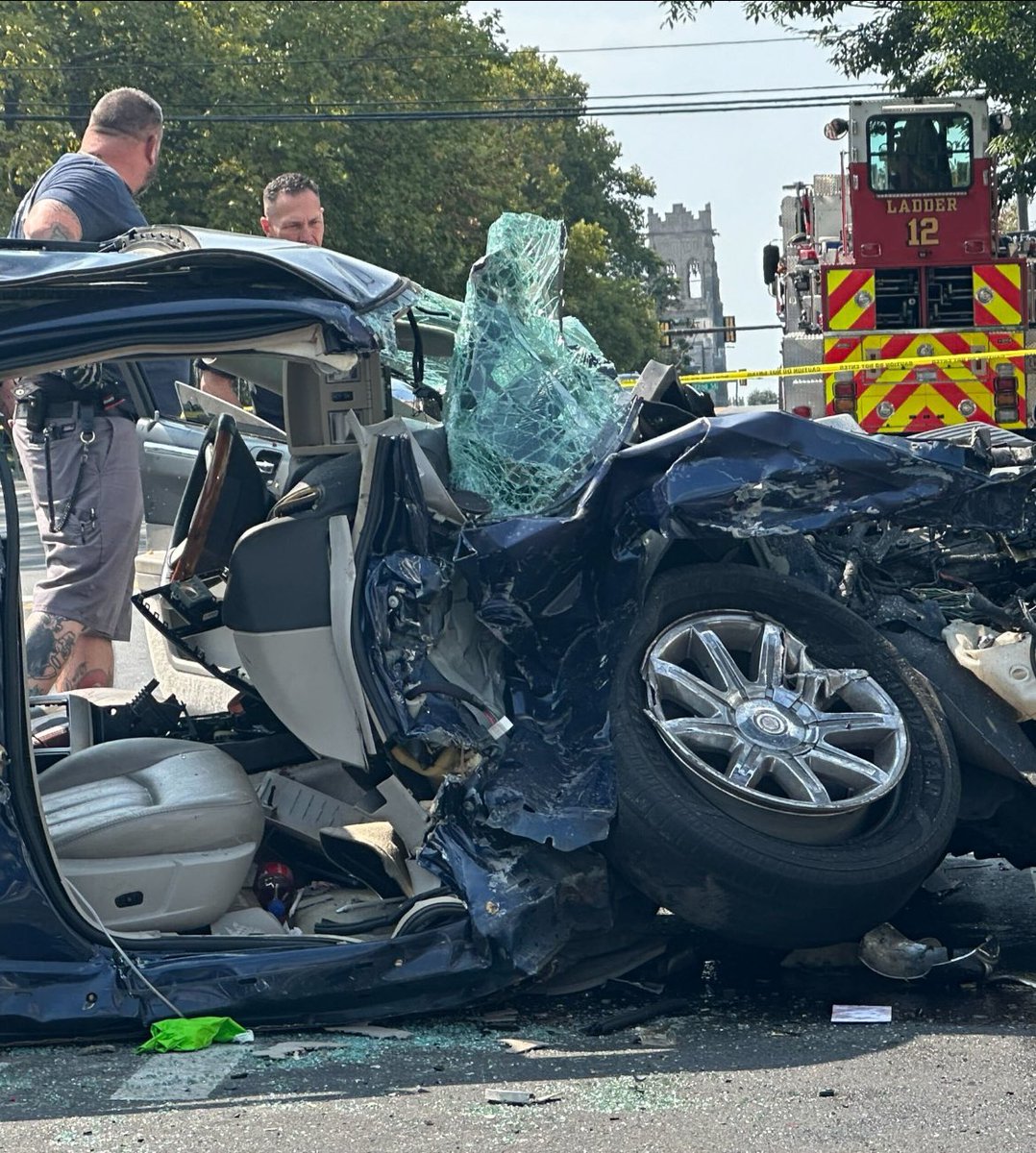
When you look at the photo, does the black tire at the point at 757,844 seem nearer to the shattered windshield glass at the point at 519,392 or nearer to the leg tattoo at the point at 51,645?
the shattered windshield glass at the point at 519,392

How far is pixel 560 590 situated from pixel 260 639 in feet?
2.32

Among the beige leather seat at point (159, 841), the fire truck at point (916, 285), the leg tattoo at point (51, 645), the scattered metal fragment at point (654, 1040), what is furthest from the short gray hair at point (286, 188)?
the fire truck at point (916, 285)

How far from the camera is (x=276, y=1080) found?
3516 mm

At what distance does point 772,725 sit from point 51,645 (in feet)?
8.74

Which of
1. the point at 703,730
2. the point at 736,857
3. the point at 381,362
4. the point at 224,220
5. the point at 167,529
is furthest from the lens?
the point at 224,220

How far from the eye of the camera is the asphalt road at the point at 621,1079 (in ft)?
10.5

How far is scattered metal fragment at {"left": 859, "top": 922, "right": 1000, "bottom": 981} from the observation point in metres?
3.90

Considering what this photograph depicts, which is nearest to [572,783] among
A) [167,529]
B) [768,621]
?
[768,621]

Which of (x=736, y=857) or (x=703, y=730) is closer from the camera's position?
(x=736, y=857)

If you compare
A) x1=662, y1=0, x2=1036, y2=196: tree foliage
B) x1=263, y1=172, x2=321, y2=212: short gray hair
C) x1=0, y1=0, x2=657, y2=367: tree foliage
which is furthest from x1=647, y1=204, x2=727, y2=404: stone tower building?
x1=263, y1=172, x2=321, y2=212: short gray hair

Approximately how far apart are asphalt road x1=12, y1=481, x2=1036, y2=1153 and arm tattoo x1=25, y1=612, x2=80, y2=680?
2.11 metres

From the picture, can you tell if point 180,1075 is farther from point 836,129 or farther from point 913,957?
point 836,129

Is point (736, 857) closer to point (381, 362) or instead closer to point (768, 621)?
point (768, 621)

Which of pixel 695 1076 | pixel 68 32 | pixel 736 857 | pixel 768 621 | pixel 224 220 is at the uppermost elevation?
pixel 68 32
